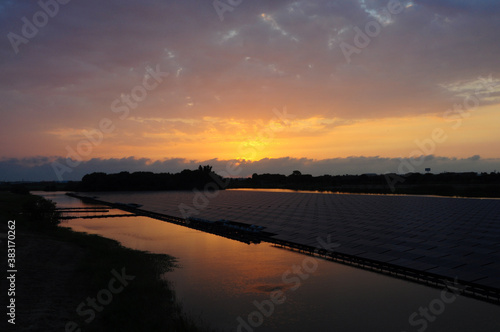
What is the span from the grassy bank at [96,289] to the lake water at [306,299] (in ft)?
3.58

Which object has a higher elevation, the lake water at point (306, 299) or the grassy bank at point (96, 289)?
the grassy bank at point (96, 289)

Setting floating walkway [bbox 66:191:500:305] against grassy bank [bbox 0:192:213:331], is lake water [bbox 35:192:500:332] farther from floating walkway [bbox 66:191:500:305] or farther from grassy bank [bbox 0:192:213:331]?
grassy bank [bbox 0:192:213:331]

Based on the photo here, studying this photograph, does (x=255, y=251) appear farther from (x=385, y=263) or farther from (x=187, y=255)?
(x=385, y=263)

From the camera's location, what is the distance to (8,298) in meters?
10.6

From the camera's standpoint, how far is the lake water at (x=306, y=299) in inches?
444

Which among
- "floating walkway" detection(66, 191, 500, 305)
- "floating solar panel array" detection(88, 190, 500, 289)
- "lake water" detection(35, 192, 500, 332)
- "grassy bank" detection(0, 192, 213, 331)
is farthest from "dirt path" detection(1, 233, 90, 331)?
"floating solar panel array" detection(88, 190, 500, 289)

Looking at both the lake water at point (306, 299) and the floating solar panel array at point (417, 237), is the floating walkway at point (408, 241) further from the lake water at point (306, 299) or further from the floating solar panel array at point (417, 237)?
the lake water at point (306, 299)

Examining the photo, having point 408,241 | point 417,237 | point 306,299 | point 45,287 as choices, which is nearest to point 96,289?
point 45,287

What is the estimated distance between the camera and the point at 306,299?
44.0ft

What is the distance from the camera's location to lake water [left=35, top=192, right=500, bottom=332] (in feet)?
37.0

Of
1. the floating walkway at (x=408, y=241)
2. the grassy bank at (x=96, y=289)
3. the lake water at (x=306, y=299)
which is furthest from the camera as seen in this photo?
the floating walkway at (x=408, y=241)

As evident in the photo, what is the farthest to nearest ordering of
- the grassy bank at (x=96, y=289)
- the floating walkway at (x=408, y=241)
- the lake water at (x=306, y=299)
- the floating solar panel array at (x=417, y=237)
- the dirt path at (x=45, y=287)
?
1. the floating solar panel array at (x=417, y=237)
2. the floating walkway at (x=408, y=241)
3. the lake water at (x=306, y=299)
4. the grassy bank at (x=96, y=289)
5. the dirt path at (x=45, y=287)

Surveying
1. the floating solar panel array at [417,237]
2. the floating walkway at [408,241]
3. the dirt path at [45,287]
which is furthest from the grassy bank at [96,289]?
the floating solar panel array at [417,237]

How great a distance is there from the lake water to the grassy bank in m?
1.09
